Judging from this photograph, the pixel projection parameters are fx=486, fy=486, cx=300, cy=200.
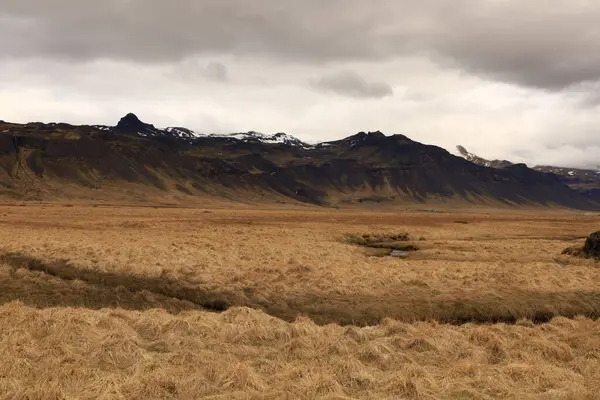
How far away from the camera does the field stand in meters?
10.4

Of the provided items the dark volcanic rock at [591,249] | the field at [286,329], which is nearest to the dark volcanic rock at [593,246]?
the dark volcanic rock at [591,249]

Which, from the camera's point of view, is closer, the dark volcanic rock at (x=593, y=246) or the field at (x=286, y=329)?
the field at (x=286, y=329)

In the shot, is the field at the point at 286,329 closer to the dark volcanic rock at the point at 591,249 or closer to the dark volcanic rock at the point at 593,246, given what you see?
the dark volcanic rock at the point at 591,249

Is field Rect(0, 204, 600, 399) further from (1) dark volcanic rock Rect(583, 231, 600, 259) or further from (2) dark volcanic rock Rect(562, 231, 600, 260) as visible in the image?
(1) dark volcanic rock Rect(583, 231, 600, 259)

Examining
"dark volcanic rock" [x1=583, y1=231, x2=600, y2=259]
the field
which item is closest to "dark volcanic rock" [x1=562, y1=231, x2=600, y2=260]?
"dark volcanic rock" [x1=583, y1=231, x2=600, y2=259]

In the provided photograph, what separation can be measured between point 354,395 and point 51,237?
34.0m

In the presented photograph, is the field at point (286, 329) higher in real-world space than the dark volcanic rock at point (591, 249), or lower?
lower

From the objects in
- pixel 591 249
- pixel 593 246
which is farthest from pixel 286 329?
pixel 593 246

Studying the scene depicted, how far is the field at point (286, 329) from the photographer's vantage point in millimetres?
10414

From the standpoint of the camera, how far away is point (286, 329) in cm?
1486

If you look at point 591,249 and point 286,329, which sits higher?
point 591,249

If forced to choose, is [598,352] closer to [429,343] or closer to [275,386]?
[429,343]

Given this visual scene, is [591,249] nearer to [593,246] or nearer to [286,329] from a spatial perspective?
[593,246]

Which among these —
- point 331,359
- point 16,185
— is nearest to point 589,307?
point 331,359
